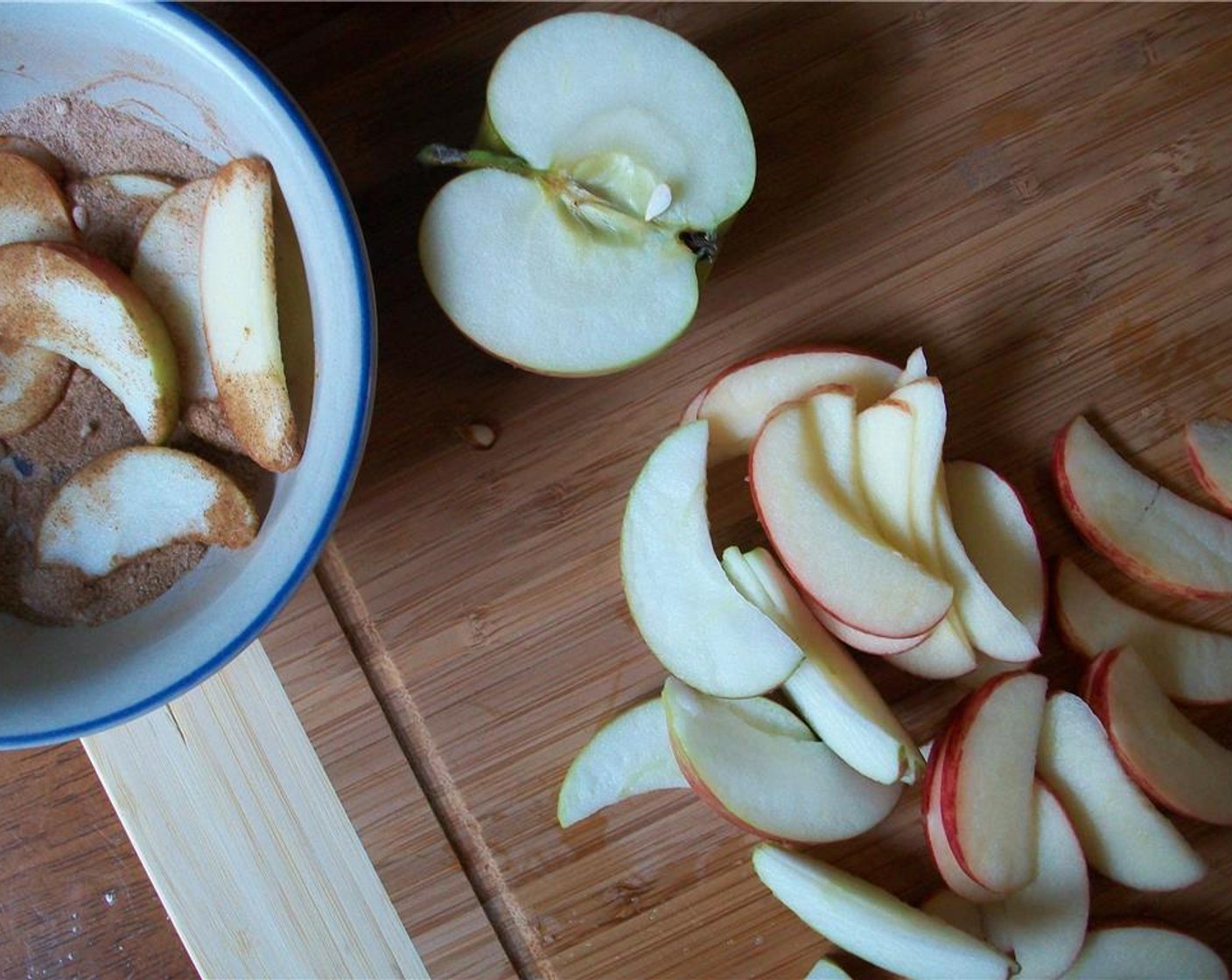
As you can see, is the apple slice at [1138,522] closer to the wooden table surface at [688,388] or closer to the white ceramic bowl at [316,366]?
the wooden table surface at [688,388]

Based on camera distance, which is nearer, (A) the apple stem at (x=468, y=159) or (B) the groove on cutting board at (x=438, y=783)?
(A) the apple stem at (x=468, y=159)

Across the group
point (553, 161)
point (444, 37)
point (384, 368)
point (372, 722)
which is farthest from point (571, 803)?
point (444, 37)

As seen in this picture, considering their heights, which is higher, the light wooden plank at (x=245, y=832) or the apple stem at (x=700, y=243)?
the apple stem at (x=700, y=243)

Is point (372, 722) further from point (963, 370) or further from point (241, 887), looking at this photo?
point (963, 370)

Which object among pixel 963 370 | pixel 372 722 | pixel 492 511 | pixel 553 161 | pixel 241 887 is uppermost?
pixel 553 161

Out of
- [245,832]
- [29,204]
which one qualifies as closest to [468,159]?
[29,204]

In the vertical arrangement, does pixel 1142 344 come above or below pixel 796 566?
above

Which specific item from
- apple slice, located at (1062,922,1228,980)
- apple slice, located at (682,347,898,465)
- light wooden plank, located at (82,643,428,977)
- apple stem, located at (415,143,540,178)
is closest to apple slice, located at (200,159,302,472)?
apple stem, located at (415,143,540,178)

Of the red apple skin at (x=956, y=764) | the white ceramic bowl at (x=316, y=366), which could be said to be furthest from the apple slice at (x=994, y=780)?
the white ceramic bowl at (x=316, y=366)

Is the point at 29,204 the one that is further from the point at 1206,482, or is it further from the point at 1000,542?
the point at 1206,482
